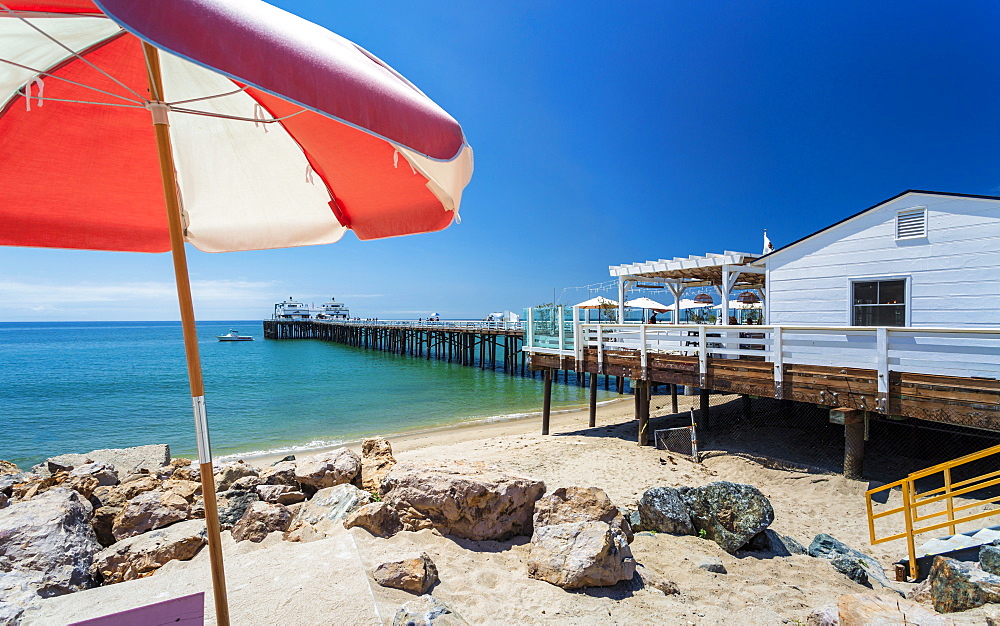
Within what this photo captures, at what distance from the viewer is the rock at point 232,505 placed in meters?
4.30

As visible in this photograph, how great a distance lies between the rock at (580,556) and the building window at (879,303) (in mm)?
8228

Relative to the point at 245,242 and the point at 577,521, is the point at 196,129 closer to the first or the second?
the point at 245,242

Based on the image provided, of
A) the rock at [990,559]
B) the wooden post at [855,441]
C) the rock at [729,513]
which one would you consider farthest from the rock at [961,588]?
the wooden post at [855,441]

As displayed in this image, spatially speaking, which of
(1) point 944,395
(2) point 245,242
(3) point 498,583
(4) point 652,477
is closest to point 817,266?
(1) point 944,395

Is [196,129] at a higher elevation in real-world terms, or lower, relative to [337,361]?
higher

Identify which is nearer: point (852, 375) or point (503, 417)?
point (852, 375)

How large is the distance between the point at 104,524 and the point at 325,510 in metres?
1.97

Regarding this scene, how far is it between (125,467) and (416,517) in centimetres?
637

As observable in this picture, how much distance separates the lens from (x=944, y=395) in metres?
6.67

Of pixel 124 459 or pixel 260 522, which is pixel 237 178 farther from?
pixel 124 459

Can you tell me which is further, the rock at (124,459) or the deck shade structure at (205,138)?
the rock at (124,459)

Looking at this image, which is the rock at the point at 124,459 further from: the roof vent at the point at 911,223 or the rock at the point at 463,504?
the roof vent at the point at 911,223

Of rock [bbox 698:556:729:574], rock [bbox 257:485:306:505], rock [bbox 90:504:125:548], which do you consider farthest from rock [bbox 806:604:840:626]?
rock [bbox 90:504:125:548]

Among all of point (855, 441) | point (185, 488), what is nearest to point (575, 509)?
point (185, 488)
